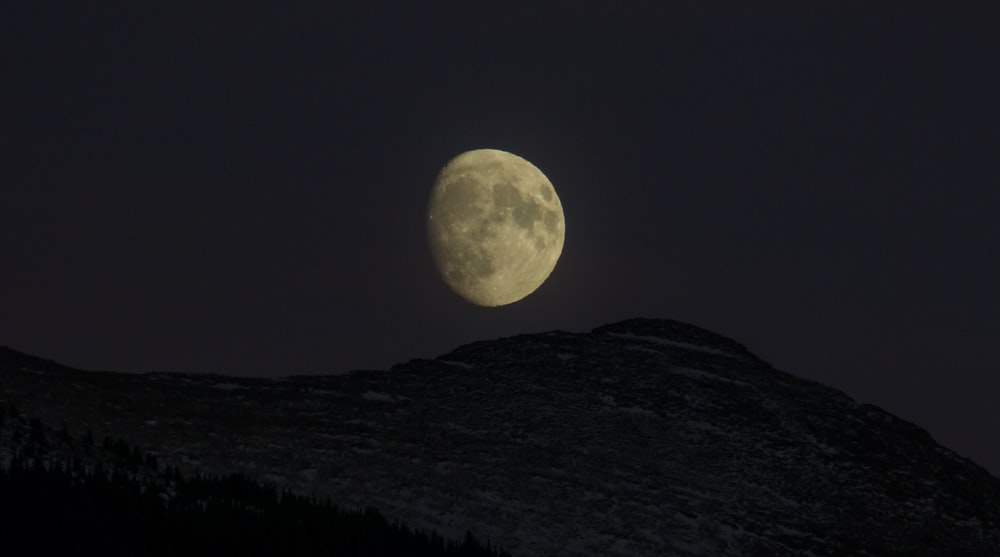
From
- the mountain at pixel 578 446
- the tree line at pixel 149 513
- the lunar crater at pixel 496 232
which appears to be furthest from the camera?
the lunar crater at pixel 496 232

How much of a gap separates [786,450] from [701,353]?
21.7 meters

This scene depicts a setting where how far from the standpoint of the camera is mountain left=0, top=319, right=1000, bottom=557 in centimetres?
7350

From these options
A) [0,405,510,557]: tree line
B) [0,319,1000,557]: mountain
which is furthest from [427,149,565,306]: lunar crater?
[0,405,510,557]: tree line

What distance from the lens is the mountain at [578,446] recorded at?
73500 mm

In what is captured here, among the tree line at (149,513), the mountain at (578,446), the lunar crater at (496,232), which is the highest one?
the lunar crater at (496,232)

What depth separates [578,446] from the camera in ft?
295

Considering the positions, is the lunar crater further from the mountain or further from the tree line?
the tree line

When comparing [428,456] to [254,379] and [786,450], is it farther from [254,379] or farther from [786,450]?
[786,450]

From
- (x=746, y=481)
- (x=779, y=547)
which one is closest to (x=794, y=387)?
(x=746, y=481)

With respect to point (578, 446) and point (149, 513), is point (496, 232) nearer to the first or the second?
point (578, 446)

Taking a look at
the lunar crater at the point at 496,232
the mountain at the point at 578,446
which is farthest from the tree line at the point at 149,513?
the lunar crater at the point at 496,232

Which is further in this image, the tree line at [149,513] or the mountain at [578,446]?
the mountain at [578,446]

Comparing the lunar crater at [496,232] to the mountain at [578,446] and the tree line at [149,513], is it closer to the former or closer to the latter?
the mountain at [578,446]

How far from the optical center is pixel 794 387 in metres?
114
